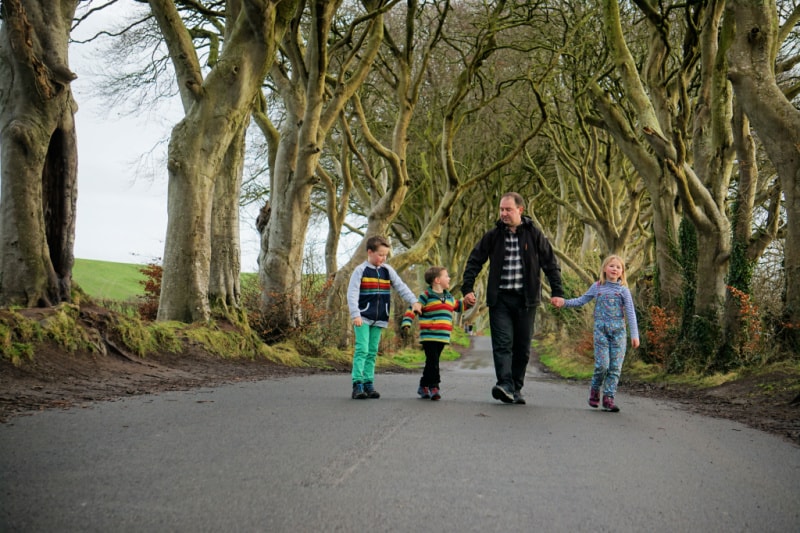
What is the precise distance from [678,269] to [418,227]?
2057 cm

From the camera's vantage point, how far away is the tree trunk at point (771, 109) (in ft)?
34.5

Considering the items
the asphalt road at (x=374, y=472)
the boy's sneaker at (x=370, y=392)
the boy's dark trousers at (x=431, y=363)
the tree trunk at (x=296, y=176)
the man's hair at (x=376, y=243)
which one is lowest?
the asphalt road at (x=374, y=472)

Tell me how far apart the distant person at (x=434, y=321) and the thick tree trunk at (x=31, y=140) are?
4.84 m

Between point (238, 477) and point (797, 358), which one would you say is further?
point (797, 358)

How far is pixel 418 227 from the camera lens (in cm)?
3594

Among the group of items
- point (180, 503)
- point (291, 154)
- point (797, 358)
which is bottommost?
point (180, 503)

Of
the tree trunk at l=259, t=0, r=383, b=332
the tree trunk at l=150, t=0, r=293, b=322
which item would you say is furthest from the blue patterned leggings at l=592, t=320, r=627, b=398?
the tree trunk at l=259, t=0, r=383, b=332

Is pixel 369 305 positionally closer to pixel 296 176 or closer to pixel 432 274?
pixel 432 274

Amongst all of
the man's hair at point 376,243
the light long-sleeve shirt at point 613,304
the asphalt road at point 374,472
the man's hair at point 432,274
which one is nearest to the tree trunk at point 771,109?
the light long-sleeve shirt at point 613,304

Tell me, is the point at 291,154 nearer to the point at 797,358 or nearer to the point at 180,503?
the point at 797,358

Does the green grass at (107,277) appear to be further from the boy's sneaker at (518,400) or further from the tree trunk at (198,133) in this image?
the boy's sneaker at (518,400)

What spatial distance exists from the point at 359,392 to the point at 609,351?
284 cm

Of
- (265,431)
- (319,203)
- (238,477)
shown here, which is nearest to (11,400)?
(265,431)

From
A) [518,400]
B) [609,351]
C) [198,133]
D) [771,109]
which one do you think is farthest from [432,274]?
[198,133]
